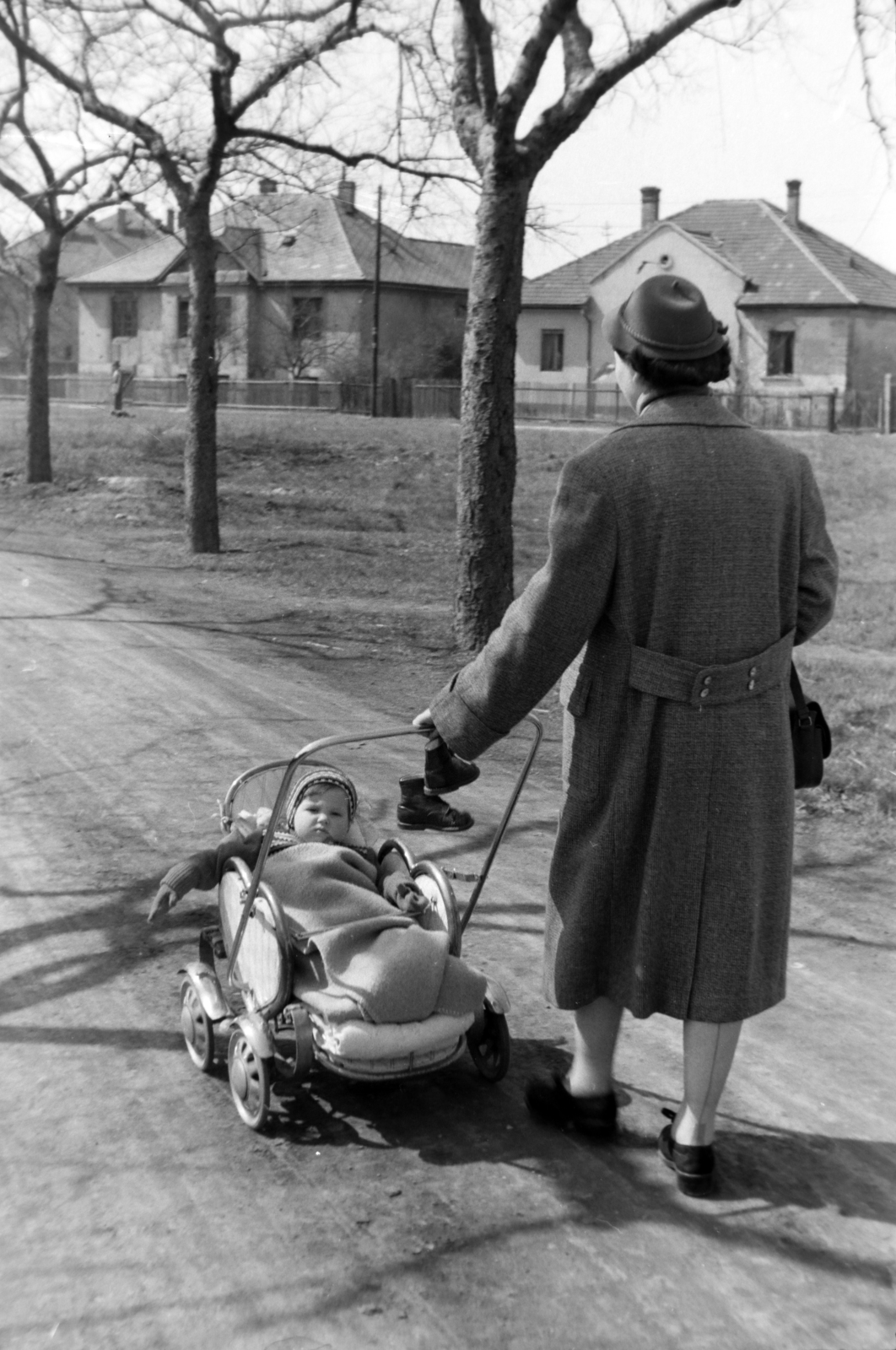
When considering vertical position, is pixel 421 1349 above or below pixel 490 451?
below

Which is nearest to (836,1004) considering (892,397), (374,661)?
(374,661)

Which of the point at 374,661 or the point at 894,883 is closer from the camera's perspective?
the point at 894,883

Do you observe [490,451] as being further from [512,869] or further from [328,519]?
[328,519]

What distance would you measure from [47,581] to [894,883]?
403 inches

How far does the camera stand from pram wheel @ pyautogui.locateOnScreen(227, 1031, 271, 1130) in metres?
3.66

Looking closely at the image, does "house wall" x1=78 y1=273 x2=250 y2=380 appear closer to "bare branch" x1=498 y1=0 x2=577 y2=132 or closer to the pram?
"bare branch" x1=498 y1=0 x2=577 y2=132

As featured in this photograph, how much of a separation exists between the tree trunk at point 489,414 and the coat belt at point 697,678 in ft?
24.3

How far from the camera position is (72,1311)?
9.77 feet

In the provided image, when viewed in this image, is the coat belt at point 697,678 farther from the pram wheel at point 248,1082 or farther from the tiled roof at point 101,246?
the tiled roof at point 101,246

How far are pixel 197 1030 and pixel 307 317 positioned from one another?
56688 millimetres

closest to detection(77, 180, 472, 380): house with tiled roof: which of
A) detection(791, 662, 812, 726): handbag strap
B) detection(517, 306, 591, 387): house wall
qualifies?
detection(517, 306, 591, 387): house wall

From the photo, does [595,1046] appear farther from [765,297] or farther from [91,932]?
[765,297]

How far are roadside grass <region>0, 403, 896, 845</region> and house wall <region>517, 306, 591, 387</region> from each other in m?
21.5

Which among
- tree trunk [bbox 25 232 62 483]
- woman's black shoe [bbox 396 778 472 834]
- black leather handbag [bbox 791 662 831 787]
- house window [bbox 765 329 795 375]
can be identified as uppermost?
house window [bbox 765 329 795 375]
